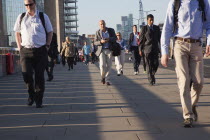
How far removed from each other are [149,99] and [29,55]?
2566 mm

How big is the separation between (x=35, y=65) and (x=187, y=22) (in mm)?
3115

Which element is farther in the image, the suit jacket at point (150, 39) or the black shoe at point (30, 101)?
the suit jacket at point (150, 39)

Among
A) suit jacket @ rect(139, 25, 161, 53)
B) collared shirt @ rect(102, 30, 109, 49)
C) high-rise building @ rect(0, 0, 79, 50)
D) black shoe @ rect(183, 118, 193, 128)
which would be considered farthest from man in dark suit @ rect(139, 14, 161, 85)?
high-rise building @ rect(0, 0, 79, 50)

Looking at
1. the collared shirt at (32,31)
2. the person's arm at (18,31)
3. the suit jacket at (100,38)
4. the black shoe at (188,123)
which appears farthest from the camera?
the suit jacket at (100,38)

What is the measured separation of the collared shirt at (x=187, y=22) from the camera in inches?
199

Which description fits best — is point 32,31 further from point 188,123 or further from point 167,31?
point 188,123

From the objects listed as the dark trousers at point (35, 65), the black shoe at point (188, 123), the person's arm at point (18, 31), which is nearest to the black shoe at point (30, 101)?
the dark trousers at point (35, 65)

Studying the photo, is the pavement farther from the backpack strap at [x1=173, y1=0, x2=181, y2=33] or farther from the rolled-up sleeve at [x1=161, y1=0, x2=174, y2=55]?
the backpack strap at [x1=173, y1=0, x2=181, y2=33]

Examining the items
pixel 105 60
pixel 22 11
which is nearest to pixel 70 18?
pixel 22 11

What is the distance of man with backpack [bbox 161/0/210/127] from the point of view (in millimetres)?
5051

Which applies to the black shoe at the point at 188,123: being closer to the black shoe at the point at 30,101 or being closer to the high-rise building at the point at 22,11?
the black shoe at the point at 30,101

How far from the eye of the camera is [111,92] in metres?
9.23

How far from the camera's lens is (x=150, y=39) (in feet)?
34.7

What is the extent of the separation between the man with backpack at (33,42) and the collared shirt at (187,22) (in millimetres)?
2595
